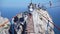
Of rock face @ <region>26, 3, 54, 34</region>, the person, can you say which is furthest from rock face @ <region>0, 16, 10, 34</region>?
rock face @ <region>26, 3, 54, 34</region>

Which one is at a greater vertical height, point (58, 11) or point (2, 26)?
point (58, 11)

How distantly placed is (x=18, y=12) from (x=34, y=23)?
30 cm

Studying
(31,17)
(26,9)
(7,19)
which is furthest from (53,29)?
(7,19)

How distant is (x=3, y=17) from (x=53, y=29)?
2.61 feet

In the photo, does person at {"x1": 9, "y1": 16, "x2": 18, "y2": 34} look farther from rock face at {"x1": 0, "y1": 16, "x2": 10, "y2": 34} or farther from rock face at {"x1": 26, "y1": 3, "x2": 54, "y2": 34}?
rock face at {"x1": 26, "y1": 3, "x2": 54, "y2": 34}

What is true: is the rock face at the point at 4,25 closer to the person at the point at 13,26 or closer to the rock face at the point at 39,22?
the person at the point at 13,26

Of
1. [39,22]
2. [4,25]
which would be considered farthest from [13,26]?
[39,22]

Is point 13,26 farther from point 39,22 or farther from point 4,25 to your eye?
point 39,22

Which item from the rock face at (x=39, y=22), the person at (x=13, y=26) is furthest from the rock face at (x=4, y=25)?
the rock face at (x=39, y=22)

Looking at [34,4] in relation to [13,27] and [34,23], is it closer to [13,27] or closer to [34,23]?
[34,23]

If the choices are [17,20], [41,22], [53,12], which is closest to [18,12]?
[17,20]

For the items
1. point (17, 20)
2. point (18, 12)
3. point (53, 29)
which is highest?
point (18, 12)

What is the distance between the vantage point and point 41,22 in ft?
6.38

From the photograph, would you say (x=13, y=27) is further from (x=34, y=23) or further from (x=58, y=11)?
(x=58, y=11)
